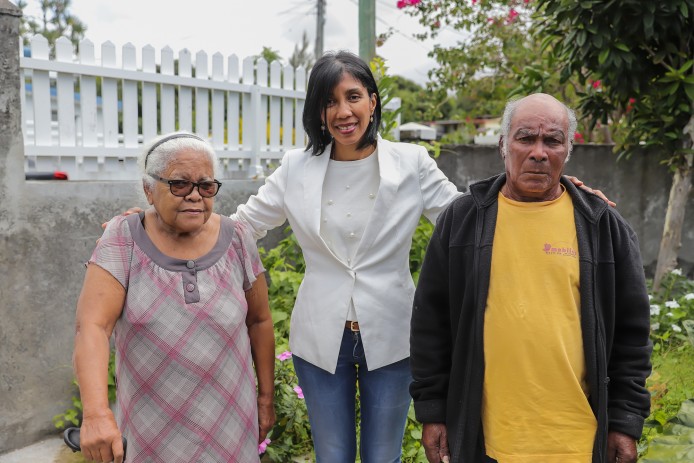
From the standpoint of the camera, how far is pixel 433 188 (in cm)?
226

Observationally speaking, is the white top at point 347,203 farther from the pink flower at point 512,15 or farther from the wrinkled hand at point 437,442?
the pink flower at point 512,15

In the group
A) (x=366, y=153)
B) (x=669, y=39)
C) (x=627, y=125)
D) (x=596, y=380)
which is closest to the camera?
(x=596, y=380)

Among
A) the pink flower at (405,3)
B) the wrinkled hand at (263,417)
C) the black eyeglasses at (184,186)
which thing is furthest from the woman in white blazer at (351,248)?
the pink flower at (405,3)

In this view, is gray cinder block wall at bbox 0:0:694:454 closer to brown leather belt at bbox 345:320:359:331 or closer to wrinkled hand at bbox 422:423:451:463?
brown leather belt at bbox 345:320:359:331

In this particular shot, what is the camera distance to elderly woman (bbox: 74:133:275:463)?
180 cm

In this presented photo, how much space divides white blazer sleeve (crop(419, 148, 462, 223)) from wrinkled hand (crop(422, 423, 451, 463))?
2.37 feet

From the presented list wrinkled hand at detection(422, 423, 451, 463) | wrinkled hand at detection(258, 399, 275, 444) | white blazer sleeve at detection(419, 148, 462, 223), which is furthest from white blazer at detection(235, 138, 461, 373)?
wrinkled hand at detection(422, 423, 451, 463)

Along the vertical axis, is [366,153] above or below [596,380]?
above

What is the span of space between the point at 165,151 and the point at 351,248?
70 centimetres

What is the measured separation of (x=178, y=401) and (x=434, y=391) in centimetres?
73

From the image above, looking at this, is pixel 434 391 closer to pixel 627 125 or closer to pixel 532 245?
pixel 532 245

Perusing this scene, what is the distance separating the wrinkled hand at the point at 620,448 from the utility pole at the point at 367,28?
4.26m

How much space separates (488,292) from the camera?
5.85ft

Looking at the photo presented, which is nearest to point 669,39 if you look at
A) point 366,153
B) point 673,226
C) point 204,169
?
point 673,226
